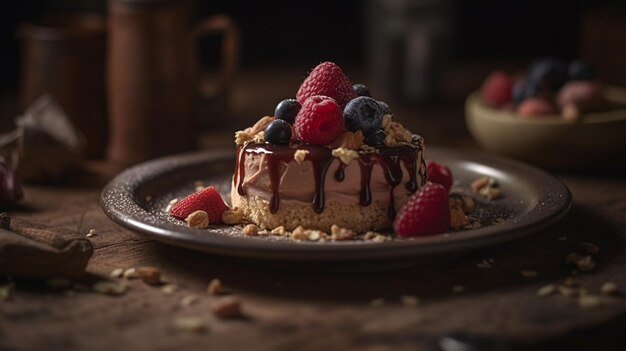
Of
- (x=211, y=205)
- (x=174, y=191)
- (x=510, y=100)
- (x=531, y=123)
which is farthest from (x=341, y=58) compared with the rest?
(x=211, y=205)

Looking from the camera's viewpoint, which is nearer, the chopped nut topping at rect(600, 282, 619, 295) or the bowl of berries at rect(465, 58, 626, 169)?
the chopped nut topping at rect(600, 282, 619, 295)

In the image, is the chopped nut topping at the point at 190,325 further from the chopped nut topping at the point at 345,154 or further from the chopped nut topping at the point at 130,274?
the chopped nut topping at the point at 345,154

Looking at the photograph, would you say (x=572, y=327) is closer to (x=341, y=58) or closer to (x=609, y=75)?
(x=609, y=75)

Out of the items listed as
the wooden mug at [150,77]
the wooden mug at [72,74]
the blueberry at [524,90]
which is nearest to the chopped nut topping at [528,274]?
the blueberry at [524,90]

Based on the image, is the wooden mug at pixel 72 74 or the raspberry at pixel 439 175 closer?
the raspberry at pixel 439 175

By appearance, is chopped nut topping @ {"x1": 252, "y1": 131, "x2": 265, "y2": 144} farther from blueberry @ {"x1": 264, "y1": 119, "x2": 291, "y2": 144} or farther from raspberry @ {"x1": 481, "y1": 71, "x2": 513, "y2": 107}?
raspberry @ {"x1": 481, "y1": 71, "x2": 513, "y2": 107}

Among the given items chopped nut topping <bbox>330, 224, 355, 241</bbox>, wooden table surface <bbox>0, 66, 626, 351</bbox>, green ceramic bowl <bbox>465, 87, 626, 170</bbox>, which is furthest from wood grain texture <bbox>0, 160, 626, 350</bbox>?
green ceramic bowl <bbox>465, 87, 626, 170</bbox>

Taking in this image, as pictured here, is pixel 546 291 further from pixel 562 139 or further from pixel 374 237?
pixel 562 139
